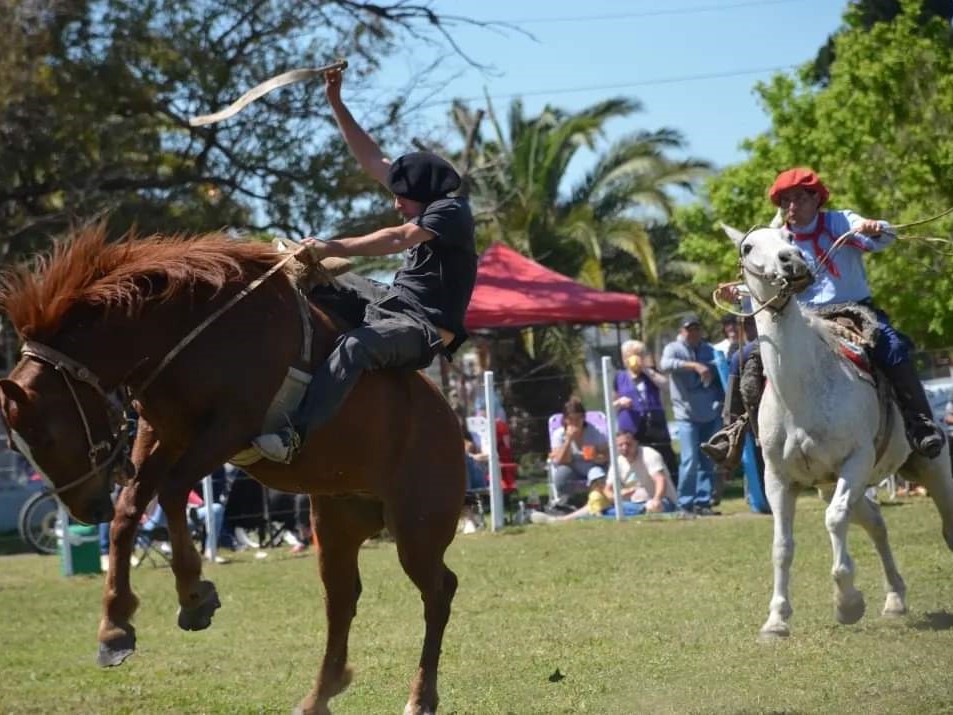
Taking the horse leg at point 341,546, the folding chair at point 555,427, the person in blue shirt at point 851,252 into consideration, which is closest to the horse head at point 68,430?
the horse leg at point 341,546

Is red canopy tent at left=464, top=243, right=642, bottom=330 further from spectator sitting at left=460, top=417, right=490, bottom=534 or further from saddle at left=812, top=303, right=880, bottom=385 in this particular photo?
saddle at left=812, top=303, right=880, bottom=385

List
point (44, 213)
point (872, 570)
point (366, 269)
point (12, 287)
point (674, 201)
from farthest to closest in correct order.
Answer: point (674, 201), point (366, 269), point (44, 213), point (872, 570), point (12, 287)

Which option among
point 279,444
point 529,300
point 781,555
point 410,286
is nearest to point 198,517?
point 529,300

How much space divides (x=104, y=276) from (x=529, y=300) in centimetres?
1472

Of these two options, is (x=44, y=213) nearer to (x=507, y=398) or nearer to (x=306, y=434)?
(x=507, y=398)

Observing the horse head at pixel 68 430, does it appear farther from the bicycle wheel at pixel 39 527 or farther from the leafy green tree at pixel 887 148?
the bicycle wheel at pixel 39 527

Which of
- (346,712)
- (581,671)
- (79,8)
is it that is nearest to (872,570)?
(581,671)

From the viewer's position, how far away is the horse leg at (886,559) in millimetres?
9539

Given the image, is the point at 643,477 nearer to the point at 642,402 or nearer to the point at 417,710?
the point at 642,402

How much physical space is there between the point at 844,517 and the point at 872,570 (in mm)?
3155

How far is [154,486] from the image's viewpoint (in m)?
6.64

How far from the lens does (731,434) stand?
991cm

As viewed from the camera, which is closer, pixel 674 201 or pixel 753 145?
pixel 753 145

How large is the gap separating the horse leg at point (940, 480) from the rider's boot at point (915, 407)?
251 mm
